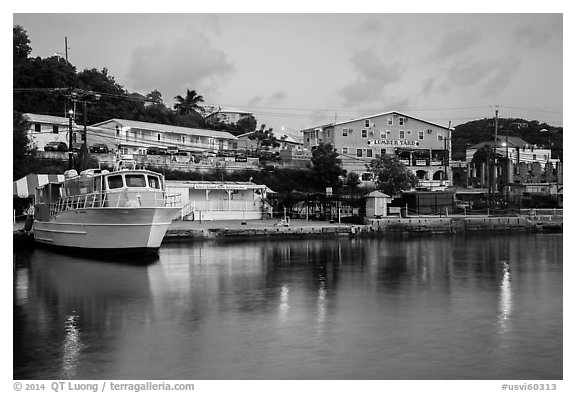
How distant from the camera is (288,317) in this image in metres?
12.9

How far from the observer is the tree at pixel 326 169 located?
4331 cm

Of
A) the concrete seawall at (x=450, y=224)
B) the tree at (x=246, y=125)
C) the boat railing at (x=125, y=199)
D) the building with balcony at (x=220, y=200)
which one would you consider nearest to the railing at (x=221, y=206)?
the building with balcony at (x=220, y=200)

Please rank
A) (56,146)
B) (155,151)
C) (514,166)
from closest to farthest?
1. (56,146)
2. (155,151)
3. (514,166)

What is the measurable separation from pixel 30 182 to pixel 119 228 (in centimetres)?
1037

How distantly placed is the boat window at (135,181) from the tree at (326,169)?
2201cm

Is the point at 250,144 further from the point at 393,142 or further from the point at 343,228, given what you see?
the point at 343,228

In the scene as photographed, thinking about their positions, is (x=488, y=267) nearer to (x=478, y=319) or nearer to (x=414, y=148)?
(x=478, y=319)

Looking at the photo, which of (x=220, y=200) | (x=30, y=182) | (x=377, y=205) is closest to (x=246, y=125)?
(x=220, y=200)

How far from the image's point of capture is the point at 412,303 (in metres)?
14.4

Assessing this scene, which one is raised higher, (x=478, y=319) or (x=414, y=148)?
(x=414, y=148)

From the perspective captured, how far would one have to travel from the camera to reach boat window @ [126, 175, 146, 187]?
22.5m

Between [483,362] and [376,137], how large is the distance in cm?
4490

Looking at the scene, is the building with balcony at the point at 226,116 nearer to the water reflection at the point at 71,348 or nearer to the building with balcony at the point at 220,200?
the building with balcony at the point at 220,200
